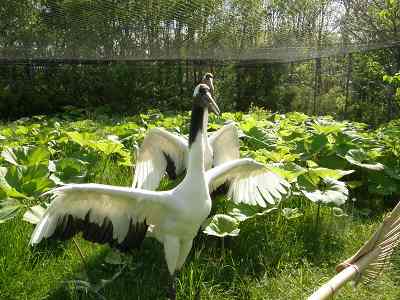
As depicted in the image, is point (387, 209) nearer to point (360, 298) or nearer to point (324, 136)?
point (324, 136)

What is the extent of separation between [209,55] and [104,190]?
819 cm

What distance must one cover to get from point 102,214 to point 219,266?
0.85 metres

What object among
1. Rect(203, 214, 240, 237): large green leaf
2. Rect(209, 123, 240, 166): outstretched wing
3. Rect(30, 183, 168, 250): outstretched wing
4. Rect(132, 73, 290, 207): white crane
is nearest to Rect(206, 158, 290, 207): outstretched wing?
Rect(203, 214, 240, 237): large green leaf

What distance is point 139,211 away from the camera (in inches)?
92.9

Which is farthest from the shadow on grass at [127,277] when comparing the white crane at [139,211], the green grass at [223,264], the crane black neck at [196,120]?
the crane black neck at [196,120]

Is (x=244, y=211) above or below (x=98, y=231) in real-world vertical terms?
below

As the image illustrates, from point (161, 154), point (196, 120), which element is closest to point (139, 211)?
point (196, 120)

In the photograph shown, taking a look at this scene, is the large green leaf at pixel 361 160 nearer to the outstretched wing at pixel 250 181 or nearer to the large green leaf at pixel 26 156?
the outstretched wing at pixel 250 181

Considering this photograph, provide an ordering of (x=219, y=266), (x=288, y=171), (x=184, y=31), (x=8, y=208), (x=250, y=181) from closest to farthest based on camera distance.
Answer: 1. (x=8, y=208)
2. (x=250, y=181)
3. (x=219, y=266)
4. (x=288, y=171)
5. (x=184, y=31)

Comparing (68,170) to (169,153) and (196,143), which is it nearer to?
(169,153)

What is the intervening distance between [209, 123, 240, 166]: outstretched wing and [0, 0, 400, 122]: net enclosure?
4268 mm

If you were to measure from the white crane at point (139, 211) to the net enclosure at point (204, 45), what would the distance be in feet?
19.3

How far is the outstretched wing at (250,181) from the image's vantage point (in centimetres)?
259

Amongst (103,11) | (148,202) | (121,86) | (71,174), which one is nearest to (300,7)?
(103,11)
